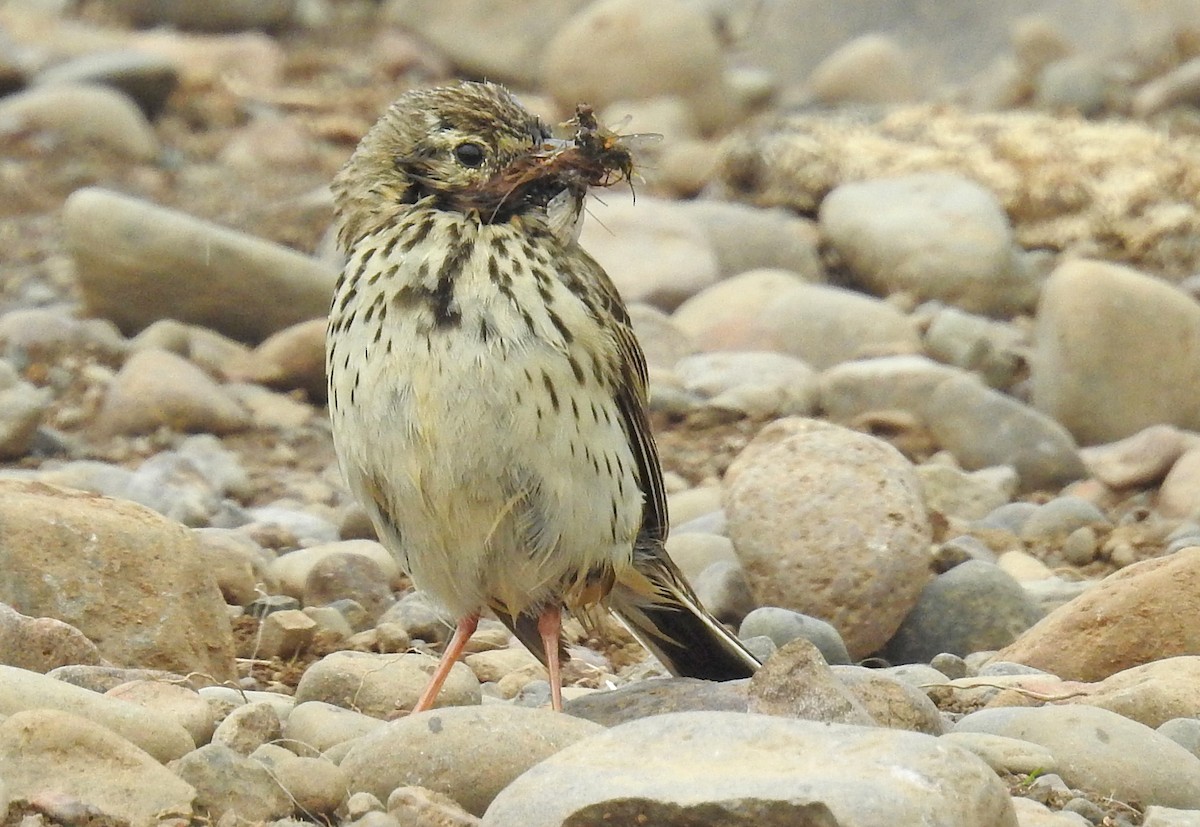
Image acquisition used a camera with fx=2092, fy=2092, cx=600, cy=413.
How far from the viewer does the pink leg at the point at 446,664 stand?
5.45m

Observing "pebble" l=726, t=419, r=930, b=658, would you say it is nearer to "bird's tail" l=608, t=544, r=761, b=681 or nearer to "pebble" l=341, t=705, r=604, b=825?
"bird's tail" l=608, t=544, r=761, b=681

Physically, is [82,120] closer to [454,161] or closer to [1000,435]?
[1000,435]

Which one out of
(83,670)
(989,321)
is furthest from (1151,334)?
(83,670)

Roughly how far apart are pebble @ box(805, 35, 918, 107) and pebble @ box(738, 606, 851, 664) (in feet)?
37.4

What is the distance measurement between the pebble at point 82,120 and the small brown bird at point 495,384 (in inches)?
362

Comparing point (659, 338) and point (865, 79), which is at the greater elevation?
point (865, 79)

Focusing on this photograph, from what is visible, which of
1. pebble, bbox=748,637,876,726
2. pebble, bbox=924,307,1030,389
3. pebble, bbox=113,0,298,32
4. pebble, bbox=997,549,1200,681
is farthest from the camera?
pebble, bbox=113,0,298,32

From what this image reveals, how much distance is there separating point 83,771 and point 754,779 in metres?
1.36

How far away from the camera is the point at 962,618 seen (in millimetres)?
6949

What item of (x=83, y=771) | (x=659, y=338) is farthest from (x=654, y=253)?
(x=83, y=771)

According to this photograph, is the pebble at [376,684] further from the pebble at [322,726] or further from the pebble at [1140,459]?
the pebble at [1140,459]

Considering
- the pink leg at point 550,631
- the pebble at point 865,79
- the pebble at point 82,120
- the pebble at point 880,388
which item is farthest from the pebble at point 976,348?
the pebble at point 865,79

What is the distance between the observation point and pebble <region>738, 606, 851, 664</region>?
21.0ft

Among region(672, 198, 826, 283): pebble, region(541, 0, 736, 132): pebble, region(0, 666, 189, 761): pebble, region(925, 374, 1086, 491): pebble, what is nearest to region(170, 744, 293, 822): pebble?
region(0, 666, 189, 761): pebble
